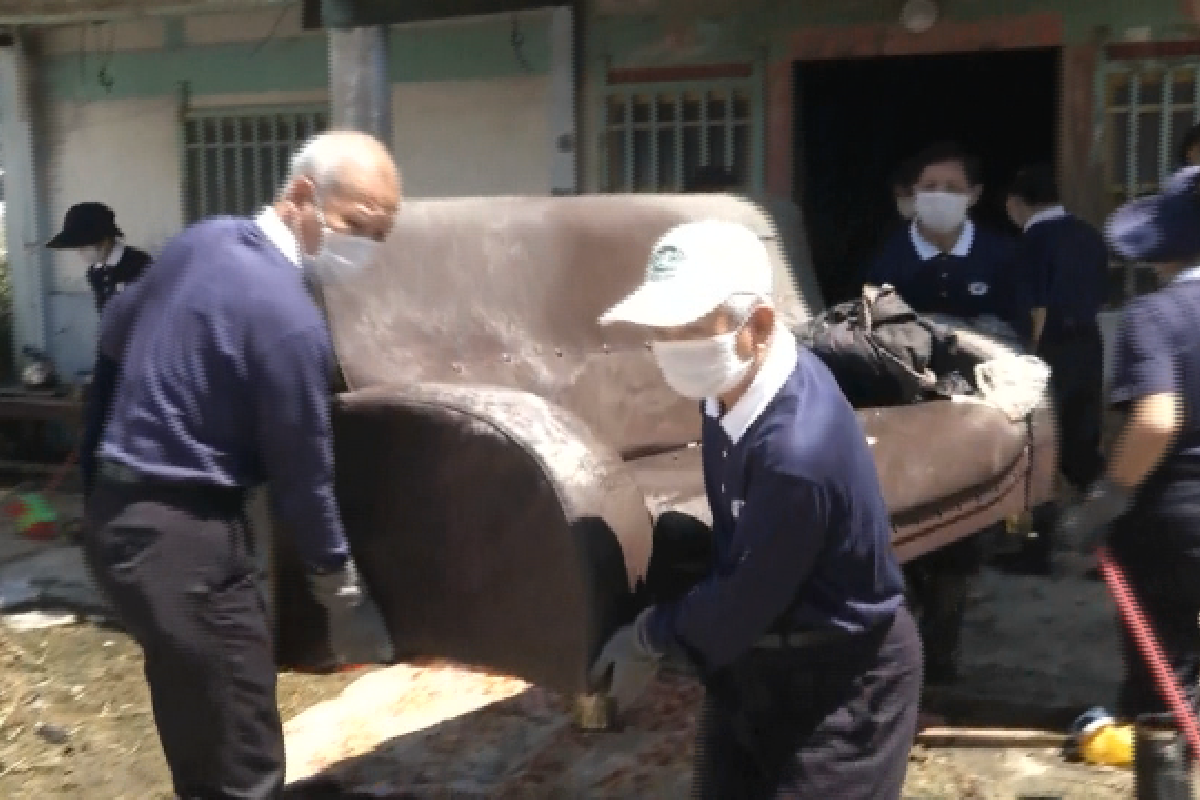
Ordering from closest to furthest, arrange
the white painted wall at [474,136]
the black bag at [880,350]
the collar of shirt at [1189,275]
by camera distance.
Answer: the collar of shirt at [1189,275] < the black bag at [880,350] < the white painted wall at [474,136]

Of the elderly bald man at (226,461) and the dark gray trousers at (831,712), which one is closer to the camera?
the dark gray trousers at (831,712)

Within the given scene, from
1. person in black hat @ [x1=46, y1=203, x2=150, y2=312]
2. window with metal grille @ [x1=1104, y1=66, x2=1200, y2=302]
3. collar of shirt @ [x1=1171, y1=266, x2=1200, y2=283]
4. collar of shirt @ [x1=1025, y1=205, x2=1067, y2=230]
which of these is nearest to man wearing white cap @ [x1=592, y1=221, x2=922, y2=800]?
collar of shirt @ [x1=1171, y1=266, x2=1200, y2=283]

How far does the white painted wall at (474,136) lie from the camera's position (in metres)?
7.57

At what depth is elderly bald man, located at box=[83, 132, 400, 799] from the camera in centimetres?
273

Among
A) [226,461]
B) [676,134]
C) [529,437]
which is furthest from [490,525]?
[676,134]

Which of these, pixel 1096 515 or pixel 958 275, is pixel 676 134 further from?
pixel 1096 515

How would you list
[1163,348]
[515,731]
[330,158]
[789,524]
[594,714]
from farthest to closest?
[515,731]
[594,714]
[1163,348]
[330,158]
[789,524]

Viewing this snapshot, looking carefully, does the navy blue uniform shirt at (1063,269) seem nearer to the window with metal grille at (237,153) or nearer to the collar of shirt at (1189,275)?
the collar of shirt at (1189,275)

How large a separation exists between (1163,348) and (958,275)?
179 cm

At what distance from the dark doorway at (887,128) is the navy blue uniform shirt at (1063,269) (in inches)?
64.8

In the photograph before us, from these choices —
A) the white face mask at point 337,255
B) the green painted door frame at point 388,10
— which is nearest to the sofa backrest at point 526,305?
the white face mask at point 337,255

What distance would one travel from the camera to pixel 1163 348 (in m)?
3.03

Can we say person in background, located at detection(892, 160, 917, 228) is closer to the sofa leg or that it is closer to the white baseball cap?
the sofa leg

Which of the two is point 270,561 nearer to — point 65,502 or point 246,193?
point 65,502
